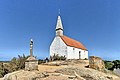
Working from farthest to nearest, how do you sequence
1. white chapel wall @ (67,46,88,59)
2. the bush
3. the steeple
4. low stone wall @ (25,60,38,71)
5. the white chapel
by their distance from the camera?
the steeple
white chapel wall @ (67,46,88,59)
the white chapel
the bush
low stone wall @ (25,60,38,71)

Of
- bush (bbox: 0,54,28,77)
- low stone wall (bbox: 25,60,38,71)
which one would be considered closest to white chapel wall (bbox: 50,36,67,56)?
bush (bbox: 0,54,28,77)

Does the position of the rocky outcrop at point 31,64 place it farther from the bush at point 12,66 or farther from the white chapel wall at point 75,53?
the white chapel wall at point 75,53

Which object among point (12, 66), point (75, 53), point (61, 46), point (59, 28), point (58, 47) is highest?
point (59, 28)

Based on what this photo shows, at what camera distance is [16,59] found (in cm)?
2116

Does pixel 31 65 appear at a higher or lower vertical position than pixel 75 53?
lower

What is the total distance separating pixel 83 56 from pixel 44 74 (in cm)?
3588

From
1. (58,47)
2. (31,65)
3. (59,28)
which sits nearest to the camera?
(31,65)

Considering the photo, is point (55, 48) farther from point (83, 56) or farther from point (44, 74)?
point (44, 74)

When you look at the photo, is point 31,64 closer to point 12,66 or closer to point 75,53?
point 12,66

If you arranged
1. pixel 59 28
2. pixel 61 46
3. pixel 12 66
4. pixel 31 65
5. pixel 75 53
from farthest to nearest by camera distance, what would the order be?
pixel 75 53, pixel 59 28, pixel 61 46, pixel 12 66, pixel 31 65

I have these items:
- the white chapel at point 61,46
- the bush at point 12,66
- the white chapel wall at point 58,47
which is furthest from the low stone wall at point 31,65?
the white chapel wall at point 58,47

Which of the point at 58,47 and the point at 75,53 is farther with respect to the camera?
the point at 75,53

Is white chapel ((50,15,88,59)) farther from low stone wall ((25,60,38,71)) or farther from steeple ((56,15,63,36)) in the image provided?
low stone wall ((25,60,38,71))

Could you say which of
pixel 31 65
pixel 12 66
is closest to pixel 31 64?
pixel 31 65
